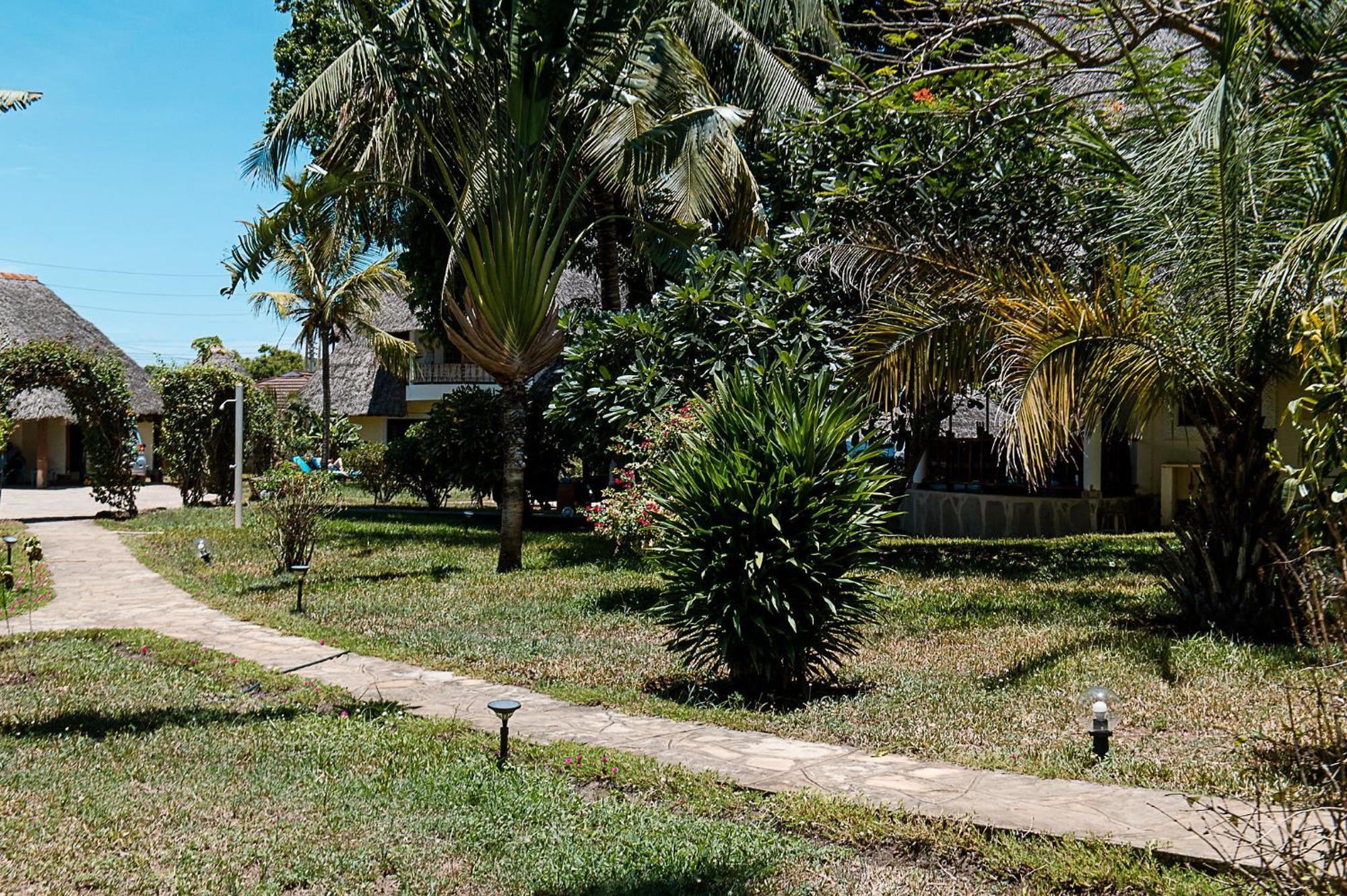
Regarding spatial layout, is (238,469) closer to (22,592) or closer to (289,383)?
(22,592)

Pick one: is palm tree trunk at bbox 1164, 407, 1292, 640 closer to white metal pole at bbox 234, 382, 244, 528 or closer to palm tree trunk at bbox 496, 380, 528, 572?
palm tree trunk at bbox 496, 380, 528, 572

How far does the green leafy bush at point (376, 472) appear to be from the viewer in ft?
74.5

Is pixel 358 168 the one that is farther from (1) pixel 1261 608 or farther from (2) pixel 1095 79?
(1) pixel 1261 608

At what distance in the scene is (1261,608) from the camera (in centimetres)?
820

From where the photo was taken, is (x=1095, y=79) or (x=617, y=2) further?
(x=1095, y=79)

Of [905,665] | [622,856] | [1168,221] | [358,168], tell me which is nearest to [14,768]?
[622,856]

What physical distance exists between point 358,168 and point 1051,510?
460 inches

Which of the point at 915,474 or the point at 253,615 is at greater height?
the point at 915,474

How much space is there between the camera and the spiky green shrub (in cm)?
700

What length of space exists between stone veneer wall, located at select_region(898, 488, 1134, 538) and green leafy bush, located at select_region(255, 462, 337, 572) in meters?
10.3

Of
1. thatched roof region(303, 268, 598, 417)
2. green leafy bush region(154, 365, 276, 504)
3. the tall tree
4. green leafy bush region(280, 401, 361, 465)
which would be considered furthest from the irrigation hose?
thatched roof region(303, 268, 598, 417)

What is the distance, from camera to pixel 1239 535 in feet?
27.4

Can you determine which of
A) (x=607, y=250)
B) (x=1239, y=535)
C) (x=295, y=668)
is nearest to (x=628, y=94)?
(x=607, y=250)

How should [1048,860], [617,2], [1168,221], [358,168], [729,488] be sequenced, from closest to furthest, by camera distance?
1. [1048,860]
2. [729,488]
3. [1168,221]
4. [617,2]
5. [358,168]
